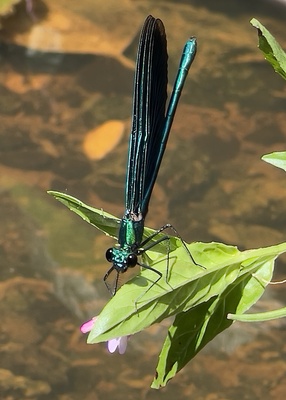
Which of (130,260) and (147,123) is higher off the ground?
(147,123)

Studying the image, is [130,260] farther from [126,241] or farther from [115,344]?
[115,344]

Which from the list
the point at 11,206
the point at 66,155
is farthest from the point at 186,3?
the point at 11,206

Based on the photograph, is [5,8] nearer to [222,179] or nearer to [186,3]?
[186,3]

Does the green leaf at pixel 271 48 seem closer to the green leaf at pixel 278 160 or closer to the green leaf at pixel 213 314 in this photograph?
the green leaf at pixel 278 160

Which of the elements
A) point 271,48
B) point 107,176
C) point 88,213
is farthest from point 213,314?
point 107,176

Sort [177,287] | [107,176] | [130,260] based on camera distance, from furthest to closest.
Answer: [107,176]
[130,260]
[177,287]

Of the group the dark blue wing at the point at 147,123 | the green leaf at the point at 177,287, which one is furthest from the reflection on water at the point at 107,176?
the green leaf at the point at 177,287
